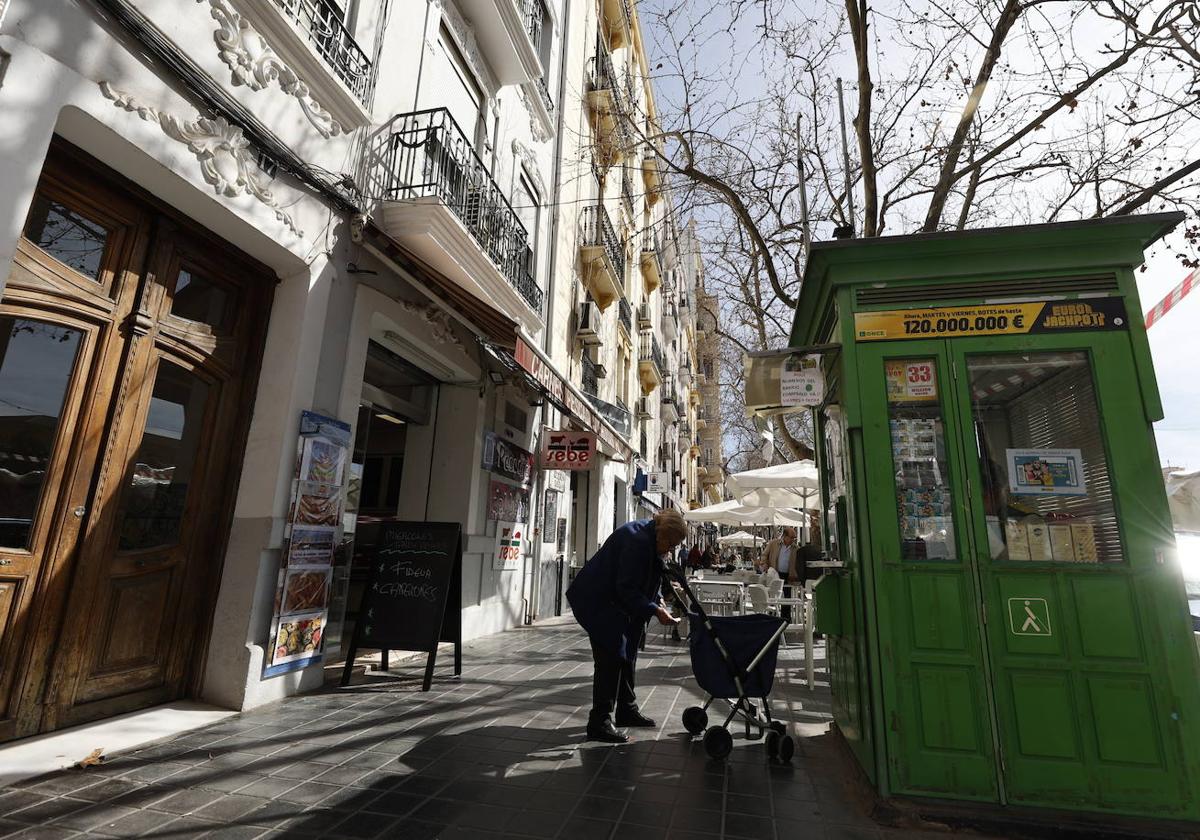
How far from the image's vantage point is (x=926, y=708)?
11.3ft

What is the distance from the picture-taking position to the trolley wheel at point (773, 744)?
4.14 m

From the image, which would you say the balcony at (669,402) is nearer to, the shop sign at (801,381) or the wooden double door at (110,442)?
the shop sign at (801,381)

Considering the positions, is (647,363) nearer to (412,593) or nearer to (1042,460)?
(412,593)

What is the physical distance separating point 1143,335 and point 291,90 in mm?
6389

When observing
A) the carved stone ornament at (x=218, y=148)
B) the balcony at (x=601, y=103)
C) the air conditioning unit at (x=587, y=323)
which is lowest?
the carved stone ornament at (x=218, y=148)

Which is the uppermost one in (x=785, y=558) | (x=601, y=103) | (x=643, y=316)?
(x=601, y=103)

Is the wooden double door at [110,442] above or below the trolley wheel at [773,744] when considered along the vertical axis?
above

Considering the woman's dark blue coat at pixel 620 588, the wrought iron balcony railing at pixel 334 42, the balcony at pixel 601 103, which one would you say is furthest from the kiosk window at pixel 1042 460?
the balcony at pixel 601 103

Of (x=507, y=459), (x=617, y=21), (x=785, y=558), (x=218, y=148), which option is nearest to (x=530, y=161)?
(x=507, y=459)

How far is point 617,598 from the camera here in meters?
4.59

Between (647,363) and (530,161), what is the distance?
37.9ft

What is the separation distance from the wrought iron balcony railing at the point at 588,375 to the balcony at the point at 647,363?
6542 millimetres

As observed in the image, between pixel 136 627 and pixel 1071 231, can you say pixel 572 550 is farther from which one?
pixel 1071 231

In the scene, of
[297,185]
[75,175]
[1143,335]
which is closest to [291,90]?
[297,185]
